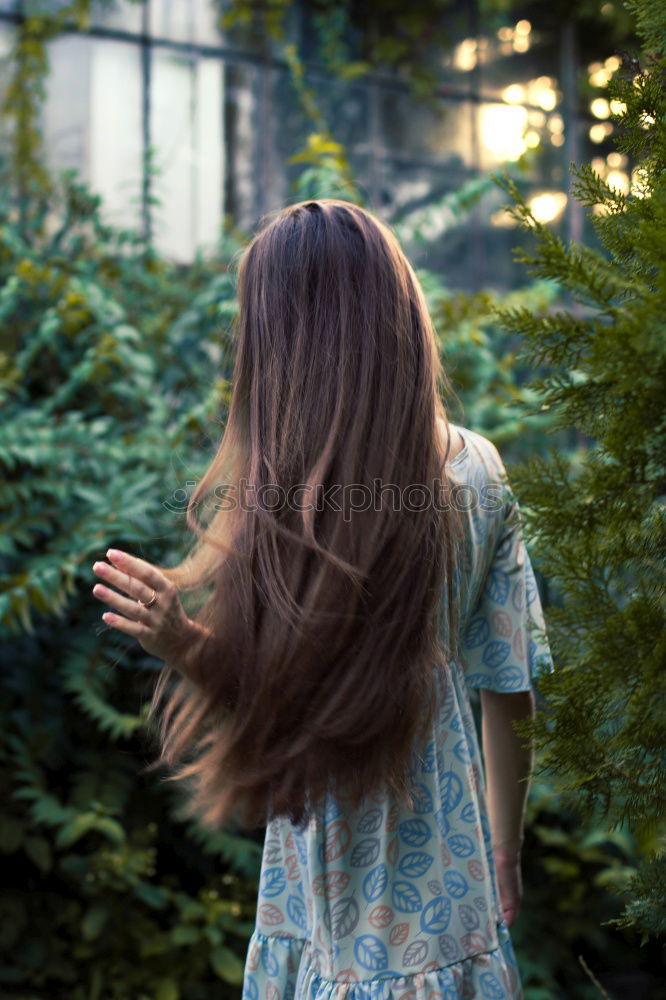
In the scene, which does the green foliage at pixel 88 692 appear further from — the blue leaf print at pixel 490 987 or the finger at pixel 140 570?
the blue leaf print at pixel 490 987

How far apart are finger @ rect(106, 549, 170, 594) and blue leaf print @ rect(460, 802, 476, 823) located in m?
0.61

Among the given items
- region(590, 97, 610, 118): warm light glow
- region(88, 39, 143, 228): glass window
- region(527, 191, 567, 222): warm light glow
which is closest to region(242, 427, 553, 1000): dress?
region(88, 39, 143, 228): glass window

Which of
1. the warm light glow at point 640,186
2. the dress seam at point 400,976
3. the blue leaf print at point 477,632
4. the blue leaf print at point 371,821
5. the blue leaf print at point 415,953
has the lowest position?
the dress seam at point 400,976

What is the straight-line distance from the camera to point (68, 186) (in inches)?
143

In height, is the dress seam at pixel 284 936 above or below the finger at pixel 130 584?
below

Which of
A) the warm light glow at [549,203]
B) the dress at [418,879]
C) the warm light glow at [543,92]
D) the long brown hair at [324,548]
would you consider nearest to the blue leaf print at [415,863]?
the dress at [418,879]

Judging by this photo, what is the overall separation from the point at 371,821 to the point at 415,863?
92mm

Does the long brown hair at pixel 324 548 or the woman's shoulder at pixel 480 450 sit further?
the woman's shoulder at pixel 480 450

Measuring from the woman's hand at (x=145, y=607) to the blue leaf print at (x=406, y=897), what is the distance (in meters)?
0.50

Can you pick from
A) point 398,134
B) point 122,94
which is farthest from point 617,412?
point 398,134

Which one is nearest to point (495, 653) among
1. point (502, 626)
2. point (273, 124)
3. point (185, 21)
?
point (502, 626)

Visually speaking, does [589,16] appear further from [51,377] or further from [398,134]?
[51,377]

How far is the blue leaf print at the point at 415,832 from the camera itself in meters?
1.41

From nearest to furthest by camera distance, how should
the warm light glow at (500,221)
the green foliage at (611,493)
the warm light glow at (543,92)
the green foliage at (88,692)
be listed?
the green foliage at (611,493) < the green foliage at (88,692) < the warm light glow at (500,221) < the warm light glow at (543,92)
